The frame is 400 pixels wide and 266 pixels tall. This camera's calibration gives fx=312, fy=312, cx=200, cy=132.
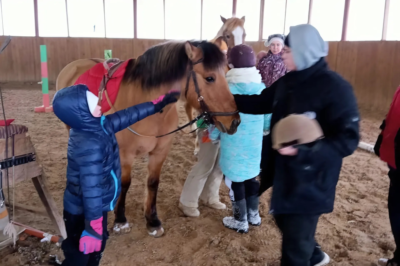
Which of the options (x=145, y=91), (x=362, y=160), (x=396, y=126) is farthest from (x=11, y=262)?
(x=362, y=160)

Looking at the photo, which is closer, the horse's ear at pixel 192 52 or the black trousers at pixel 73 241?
the black trousers at pixel 73 241

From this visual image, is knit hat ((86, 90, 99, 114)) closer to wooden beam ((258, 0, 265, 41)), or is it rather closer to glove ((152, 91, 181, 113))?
glove ((152, 91, 181, 113))

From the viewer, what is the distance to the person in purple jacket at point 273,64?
322 centimetres

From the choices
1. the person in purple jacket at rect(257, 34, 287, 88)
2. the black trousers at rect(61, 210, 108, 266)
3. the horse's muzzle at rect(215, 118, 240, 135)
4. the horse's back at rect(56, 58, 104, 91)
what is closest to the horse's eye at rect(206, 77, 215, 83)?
the horse's muzzle at rect(215, 118, 240, 135)

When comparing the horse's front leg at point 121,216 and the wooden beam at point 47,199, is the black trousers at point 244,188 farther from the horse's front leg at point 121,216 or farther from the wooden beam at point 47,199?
the wooden beam at point 47,199

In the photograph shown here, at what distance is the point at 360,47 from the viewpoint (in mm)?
8047

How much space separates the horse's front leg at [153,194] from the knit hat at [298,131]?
1.37 m

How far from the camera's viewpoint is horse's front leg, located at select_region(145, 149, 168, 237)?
8.30ft

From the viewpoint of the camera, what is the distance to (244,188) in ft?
8.46

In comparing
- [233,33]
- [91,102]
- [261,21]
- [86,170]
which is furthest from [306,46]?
[261,21]

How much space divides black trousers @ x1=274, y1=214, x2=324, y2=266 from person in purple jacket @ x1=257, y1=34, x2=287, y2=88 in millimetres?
1951

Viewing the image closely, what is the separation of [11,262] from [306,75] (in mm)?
2192

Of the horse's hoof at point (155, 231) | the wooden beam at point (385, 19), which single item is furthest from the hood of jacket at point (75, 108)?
the wooden beam at point (385, 19)

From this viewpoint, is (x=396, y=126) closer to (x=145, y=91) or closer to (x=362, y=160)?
(x=145, y=91)
